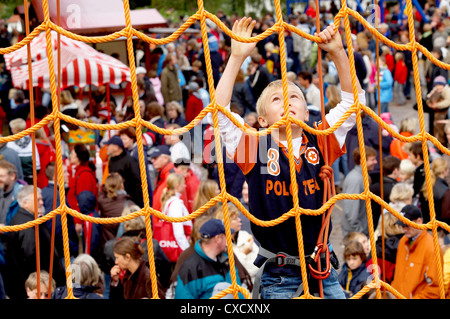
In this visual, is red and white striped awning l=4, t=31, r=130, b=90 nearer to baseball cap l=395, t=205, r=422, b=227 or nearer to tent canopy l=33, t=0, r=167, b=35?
tent canopy l=33, t=0, r=167, b=35

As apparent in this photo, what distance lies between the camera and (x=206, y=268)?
4.03m

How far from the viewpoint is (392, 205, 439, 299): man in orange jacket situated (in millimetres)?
4148

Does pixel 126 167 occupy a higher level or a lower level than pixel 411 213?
higher

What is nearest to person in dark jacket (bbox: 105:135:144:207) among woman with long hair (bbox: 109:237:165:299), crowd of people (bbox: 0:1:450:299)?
crowd of people (bbox: 0:1:450:299)

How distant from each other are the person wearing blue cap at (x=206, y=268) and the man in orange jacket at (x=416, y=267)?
113 centimetres

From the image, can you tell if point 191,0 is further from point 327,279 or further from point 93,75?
point 327,279

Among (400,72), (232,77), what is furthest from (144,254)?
(400,72)

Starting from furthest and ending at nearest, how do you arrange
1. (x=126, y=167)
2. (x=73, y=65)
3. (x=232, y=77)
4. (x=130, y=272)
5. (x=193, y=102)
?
(x=193, y=102)
(x=73, y=65)
(x=126, y=167)
(x=130, y=272)
(x=232, y=77)

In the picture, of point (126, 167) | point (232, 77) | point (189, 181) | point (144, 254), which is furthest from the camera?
point (126, 167)

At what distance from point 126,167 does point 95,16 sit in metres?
1.48

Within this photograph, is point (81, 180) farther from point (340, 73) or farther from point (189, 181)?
point (340, 73)

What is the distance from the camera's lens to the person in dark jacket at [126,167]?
6.10m

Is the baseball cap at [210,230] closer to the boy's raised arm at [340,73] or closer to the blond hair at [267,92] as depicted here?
the blond hair at [267,92]

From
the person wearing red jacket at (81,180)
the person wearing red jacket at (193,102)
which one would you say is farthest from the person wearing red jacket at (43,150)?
the person wearing red jacket at (193,102)
